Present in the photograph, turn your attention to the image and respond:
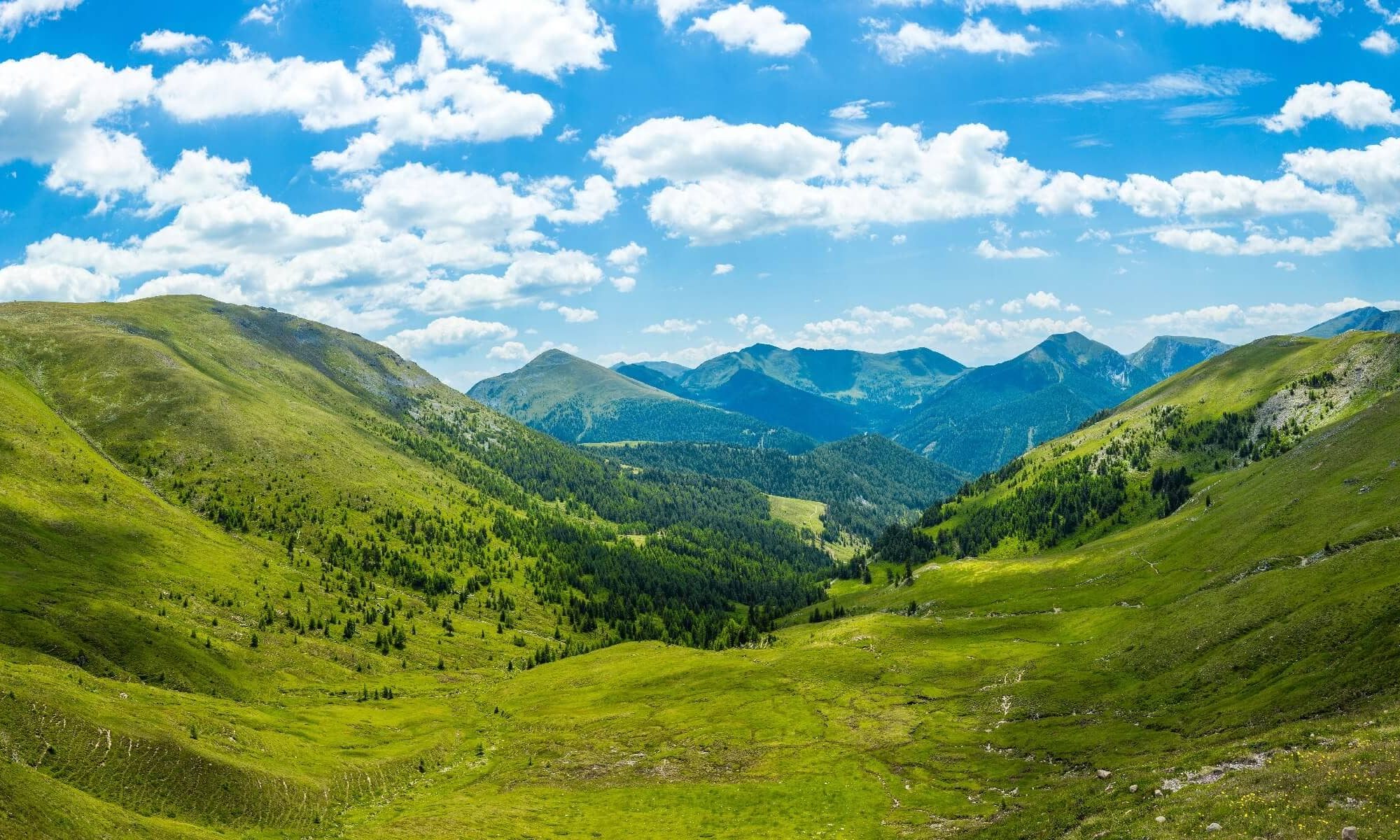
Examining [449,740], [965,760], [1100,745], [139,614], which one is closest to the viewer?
[1100,745]

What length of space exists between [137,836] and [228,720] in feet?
178

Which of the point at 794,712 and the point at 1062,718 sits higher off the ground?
the point at 1062,718

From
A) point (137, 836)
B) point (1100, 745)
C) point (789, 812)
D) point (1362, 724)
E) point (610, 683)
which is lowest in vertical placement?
point (610, 683)

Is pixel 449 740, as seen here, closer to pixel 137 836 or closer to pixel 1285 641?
pixel 137 836

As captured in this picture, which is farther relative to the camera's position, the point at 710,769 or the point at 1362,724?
the point at 710,769

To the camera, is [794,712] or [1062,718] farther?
[794,712]

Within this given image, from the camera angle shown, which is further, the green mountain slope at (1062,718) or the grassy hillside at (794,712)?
the grassy hillside at (794,712)

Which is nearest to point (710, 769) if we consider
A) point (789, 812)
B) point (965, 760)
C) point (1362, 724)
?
point (789, 812)

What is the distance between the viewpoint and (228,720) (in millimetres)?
104000

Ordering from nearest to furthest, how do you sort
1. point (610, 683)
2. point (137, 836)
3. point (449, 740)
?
1. point (137, 836)
2. point (449, 740)
3. point (610, 683)

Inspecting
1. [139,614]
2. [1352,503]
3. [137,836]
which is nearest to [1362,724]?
[137,836]

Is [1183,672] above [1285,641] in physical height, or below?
below

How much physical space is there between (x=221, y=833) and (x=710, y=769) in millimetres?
58231

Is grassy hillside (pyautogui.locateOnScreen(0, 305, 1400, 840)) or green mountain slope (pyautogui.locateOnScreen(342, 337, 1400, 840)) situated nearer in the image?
green mountain slope (pyautogui.locateOnScreen(342, 337, 1400, 840))
